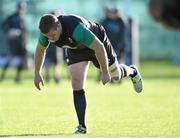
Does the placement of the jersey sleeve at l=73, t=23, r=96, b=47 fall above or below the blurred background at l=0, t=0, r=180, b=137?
above

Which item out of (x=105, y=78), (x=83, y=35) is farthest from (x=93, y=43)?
(x=105, y=78)

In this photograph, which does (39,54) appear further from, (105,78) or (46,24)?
(105,78)

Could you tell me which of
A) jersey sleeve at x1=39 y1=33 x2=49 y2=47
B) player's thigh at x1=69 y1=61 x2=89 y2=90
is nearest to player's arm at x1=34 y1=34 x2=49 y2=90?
jersey sleeve at x1=39 y1=33 x2=49 y2=47

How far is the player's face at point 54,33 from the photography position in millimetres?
10836

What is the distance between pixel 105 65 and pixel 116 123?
6.70ft

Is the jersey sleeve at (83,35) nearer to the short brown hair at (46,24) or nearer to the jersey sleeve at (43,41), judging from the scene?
the short brown hair at (46,24)

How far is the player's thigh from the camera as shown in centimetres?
1168

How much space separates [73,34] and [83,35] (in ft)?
0.56

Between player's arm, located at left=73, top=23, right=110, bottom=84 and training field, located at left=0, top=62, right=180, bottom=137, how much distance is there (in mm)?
851

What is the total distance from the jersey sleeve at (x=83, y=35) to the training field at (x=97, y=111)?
1240mm

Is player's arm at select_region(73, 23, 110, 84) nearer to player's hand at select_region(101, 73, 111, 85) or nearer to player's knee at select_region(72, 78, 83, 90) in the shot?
player's hand at select_region(101, 73, 111, 85)

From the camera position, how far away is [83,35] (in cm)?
1092

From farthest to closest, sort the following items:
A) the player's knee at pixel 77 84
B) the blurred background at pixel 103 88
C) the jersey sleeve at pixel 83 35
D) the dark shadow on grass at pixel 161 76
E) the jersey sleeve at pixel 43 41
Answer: the dark shadow on grass at pixel 161 76
the blurred background at pixel 103 88
the player's knee at pixel 77 84
the jersey sleeve at pixel 43 41
the jersey sleeve at pixel 83 35

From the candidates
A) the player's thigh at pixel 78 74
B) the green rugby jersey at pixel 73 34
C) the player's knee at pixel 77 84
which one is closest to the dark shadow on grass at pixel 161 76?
the player's thigh at pixel 78 74
